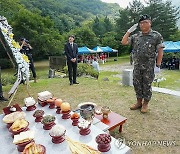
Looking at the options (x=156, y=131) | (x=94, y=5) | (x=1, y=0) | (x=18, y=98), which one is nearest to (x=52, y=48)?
(x=1, y=0)

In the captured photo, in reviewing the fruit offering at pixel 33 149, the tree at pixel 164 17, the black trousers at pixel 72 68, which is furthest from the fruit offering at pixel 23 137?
the tree at pixel 164 17

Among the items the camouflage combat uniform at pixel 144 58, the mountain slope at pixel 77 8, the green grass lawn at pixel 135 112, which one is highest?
the mountain slope at pixel 77 8

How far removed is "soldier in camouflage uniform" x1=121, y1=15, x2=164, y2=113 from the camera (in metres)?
3.25

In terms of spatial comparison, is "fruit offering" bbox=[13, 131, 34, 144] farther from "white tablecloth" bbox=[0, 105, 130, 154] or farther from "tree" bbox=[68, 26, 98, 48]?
"tree" bbox=[68, 26, 98, 48]

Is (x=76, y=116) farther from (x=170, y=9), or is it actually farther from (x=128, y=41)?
(x=170, y=9)

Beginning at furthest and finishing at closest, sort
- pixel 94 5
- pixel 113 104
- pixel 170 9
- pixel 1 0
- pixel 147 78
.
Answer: pixel 94 5, pixel 170 9, pixel 1 0, pixel 113 104, pixel 147 78

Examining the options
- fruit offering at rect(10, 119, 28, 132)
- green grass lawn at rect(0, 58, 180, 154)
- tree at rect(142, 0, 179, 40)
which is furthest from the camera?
tree at rect(142, 0, 179, 40)

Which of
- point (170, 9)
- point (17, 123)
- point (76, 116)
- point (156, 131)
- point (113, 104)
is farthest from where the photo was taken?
point (170, 9)

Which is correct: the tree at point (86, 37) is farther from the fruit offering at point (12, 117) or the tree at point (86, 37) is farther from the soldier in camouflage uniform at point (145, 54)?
the fruit offering at point (12, 117)

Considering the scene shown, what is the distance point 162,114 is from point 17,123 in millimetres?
2801

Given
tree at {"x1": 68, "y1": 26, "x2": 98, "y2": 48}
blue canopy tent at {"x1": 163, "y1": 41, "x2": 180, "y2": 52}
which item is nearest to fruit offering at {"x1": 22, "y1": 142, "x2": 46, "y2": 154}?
blue canopy tent at {"x1": 163, "y1": 41, "x2": 180, "y2": 52}

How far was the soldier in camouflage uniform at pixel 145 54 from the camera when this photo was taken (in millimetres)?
3248

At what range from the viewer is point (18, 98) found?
197 inches

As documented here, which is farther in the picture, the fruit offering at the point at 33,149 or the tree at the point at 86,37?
the tree at the point at 86,37
